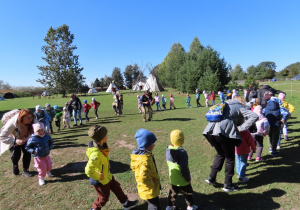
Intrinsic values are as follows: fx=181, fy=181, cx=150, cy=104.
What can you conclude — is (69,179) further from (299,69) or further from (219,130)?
(299,69)

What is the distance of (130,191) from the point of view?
423cm

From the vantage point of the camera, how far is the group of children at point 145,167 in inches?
115

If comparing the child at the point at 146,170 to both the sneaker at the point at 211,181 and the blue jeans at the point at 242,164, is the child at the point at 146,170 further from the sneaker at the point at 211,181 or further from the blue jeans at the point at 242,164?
the blue jeans at the point at 242,164

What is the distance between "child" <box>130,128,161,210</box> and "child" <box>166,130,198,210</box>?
1.23 feet

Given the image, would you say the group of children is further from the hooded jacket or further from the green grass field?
the green grass field

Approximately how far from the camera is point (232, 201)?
3.60 m

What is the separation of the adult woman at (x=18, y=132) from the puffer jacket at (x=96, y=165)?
294 cm

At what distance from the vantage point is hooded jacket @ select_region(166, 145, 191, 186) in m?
3.04

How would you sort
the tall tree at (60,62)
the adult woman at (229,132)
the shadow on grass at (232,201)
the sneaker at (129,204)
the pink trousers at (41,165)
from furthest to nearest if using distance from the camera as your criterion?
the tall tree at (60,62)
the pink trousers at (41,165)
the adult woman at (229,132)
the sneaker at (129,204)
the shadow on grass at (232,201)

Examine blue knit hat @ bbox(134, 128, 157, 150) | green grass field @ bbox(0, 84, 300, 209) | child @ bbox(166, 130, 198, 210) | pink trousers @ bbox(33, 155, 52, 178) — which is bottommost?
green grass field @ bbox(0, 84, 300, 209)

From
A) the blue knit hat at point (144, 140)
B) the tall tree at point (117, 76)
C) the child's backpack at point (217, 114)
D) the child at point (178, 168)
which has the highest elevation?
the tall tree at point (117, 76)

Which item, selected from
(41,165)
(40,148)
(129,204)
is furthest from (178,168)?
(41,165)

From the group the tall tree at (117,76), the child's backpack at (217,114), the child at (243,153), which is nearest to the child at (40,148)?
the child's backpack at (217,114)

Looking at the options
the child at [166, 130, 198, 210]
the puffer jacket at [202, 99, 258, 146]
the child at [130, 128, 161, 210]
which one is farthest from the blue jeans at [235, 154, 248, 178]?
the child at [130, 128, 161, 210]
